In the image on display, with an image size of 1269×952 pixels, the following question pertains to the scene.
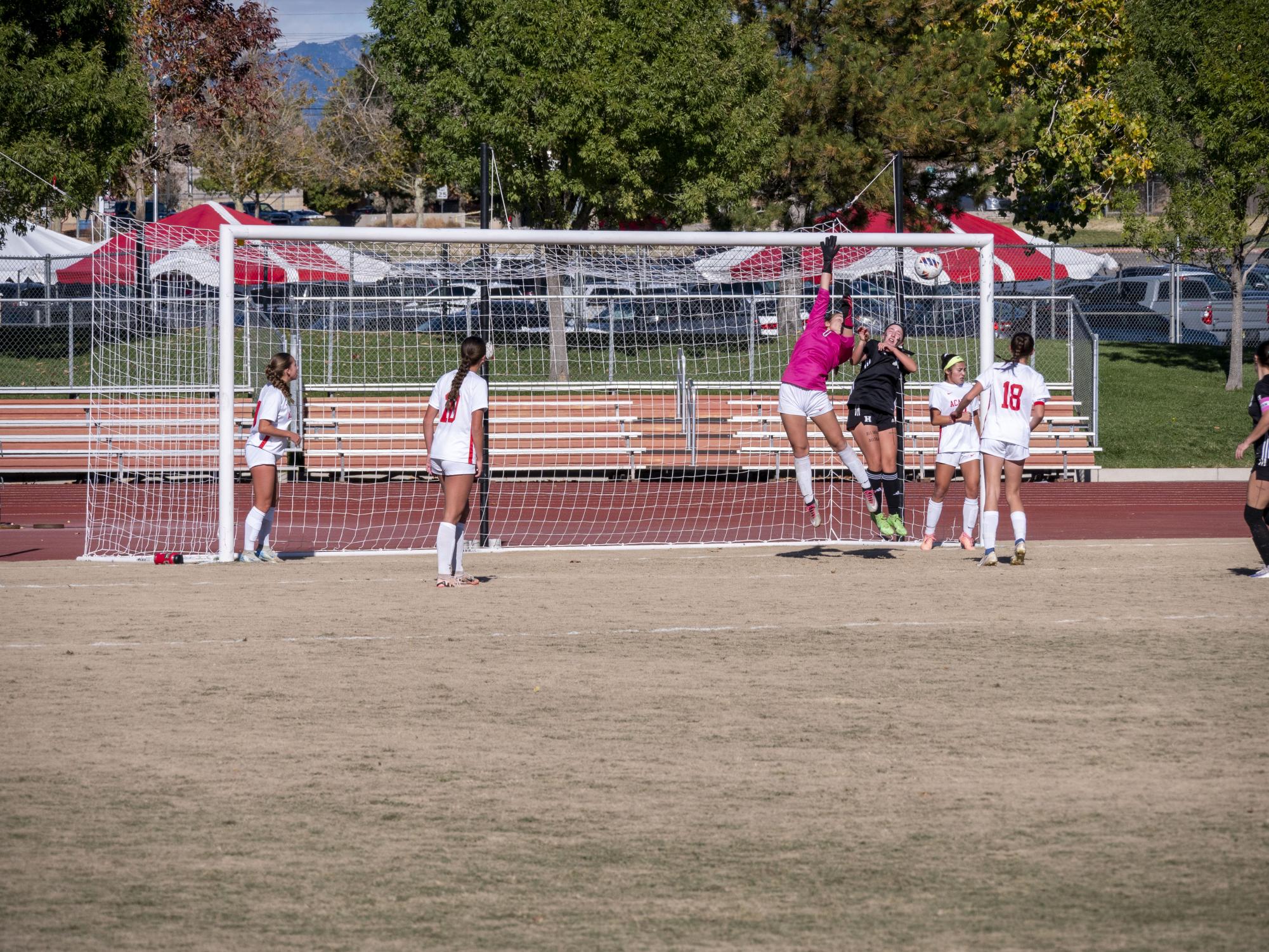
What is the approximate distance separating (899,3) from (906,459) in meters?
14.4

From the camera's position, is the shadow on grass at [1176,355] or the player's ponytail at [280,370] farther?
the shadow on grass at [1176,355]

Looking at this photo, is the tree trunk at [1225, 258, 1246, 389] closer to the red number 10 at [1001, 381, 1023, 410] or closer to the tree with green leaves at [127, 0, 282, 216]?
the red number 10 at [1001, 381, 1023, 410]

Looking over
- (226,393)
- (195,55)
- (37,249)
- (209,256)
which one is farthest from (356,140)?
(226,393)

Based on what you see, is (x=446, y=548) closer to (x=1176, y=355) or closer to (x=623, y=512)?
(x=623, y=512)

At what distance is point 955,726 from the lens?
6.93m

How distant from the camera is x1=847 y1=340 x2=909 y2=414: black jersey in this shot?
13391 mm

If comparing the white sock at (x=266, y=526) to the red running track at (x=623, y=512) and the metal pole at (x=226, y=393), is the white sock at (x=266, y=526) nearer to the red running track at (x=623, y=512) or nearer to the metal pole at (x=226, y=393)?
the metal pole at (x=226, y=393)

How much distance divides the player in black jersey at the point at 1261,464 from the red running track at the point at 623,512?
146 inches

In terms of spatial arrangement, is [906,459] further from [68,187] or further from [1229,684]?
[68,187]

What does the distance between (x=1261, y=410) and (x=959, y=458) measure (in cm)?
304

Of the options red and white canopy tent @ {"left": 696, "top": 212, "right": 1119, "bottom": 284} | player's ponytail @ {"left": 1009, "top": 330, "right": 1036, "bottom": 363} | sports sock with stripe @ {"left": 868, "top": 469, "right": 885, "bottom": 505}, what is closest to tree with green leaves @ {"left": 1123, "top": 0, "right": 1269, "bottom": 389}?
red and white canopy tent @ {"left": 696, "top": 212, "right": 1119, "bottom": 284}

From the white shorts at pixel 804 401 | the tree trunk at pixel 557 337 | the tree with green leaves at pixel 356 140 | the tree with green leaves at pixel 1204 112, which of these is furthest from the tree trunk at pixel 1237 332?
the tree with green leaves at pixel 356 140

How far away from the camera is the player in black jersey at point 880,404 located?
43.7 feet

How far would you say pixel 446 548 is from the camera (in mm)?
11305
